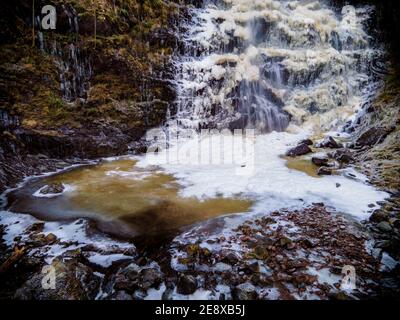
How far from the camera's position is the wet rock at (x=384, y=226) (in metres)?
3.77

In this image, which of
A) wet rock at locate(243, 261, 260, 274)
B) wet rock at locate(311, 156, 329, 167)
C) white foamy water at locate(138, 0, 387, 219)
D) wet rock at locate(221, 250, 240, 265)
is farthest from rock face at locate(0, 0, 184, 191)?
wet rock at locate(311, 156, 329, 167)

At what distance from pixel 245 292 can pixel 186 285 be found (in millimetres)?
647

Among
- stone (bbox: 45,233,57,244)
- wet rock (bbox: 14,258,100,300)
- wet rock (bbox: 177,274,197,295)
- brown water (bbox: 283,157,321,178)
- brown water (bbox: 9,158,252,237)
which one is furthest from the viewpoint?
brown water (bbox: 283,157,321,178)

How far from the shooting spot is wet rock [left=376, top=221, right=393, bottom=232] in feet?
12.4

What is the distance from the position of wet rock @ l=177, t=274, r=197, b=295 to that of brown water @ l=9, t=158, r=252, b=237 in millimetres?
1232

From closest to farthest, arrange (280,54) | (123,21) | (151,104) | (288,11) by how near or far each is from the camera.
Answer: (123,21) < (151,104) < (280,54) < (288,11)

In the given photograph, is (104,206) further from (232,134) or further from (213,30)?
(213,30)

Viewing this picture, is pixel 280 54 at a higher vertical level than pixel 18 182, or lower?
higher

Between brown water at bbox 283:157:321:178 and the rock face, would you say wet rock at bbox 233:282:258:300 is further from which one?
the rock face

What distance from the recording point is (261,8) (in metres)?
14.5

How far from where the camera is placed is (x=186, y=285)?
2797 mm
